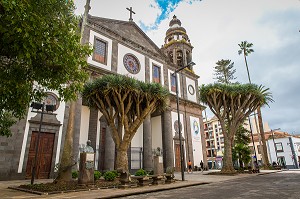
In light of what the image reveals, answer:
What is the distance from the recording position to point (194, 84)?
3228 cm

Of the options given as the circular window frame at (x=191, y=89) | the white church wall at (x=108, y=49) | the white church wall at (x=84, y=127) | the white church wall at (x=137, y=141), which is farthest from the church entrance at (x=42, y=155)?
the circular window frame at (x=191, y=89)

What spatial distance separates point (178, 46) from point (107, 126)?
18889mm

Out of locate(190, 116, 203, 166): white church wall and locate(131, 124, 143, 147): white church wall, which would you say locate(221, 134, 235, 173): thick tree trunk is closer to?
locate(190, 116, 203, 166): white church wall

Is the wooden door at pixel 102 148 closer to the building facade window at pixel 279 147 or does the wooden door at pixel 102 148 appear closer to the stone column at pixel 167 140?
the stone column at pixel 167 140

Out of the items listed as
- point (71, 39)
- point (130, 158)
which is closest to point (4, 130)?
point (71, 39)

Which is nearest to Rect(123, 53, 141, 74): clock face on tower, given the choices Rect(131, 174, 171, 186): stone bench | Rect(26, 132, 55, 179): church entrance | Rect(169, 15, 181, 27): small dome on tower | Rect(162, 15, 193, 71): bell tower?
Rect(162, 15, 193, 71): bell tower

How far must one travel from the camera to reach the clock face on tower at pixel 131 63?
2356 centimetres

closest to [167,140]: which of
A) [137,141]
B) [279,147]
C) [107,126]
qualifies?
[137,141]

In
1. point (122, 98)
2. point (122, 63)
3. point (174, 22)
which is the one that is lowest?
point (122, 98)

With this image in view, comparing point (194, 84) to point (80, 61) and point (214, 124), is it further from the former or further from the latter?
point (214, 124)

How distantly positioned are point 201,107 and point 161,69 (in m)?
8.78

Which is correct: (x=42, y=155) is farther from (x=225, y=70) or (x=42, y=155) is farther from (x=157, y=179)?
(x=225, y=70)

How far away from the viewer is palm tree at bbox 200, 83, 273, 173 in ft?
63.9

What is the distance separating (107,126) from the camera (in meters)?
20.3
